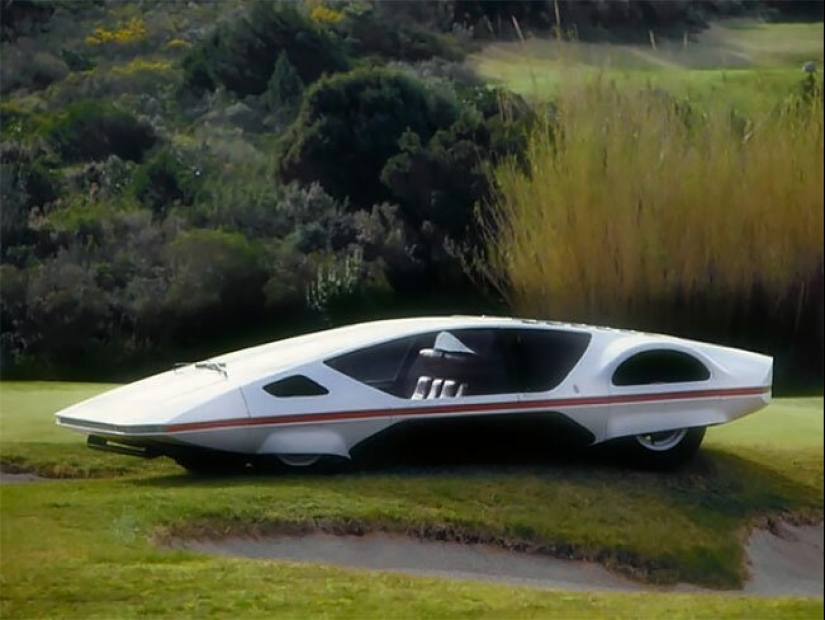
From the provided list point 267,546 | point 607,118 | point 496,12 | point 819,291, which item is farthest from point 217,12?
point 819,291

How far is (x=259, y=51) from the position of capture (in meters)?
7.52

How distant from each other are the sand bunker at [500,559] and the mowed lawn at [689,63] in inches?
72.3

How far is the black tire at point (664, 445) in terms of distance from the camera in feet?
23.2

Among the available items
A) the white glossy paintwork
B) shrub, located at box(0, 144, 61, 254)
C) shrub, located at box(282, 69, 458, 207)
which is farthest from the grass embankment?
shrub, located at box(282, 69, 458, 207)

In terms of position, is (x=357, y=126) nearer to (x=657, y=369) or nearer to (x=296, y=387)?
(x=296, y=387)

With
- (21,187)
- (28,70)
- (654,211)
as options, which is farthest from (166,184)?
(654,211)

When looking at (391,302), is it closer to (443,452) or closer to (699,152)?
(443,452)

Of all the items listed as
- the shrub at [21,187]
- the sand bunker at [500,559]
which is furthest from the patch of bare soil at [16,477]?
the shrub at [21,187]

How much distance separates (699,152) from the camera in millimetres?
7176

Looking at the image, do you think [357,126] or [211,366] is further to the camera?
[357,126]

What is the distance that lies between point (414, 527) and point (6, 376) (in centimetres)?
189

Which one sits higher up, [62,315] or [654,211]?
[654,211]

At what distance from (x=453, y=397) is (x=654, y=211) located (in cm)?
115

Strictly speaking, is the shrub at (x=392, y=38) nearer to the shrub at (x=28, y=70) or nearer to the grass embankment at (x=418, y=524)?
Answer: the shrub at (x=28, y=70)
